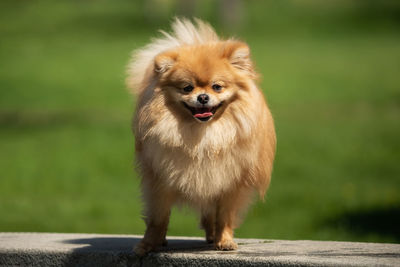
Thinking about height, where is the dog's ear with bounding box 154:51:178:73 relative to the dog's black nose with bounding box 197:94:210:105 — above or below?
above

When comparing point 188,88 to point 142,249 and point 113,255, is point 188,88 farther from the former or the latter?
point 113,255

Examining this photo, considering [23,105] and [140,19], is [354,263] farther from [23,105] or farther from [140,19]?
[140,19]

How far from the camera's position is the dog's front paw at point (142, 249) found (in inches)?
220

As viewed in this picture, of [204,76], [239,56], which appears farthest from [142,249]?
[239,56]

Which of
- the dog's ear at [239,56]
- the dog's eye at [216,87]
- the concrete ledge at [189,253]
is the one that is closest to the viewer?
the concrete ledge at [189,253]

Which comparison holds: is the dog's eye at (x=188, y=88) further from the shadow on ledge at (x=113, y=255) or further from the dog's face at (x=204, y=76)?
the shadow on ledge at (x=113, y=255)

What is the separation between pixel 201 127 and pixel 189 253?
887mm

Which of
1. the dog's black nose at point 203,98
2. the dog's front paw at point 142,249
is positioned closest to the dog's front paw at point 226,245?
the dog's front paw at point 142,249

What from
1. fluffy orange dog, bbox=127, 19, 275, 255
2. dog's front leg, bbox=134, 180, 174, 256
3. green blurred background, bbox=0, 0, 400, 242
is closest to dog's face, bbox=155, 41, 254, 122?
fluffy orange dog, bbox=127, 19, 275, 255

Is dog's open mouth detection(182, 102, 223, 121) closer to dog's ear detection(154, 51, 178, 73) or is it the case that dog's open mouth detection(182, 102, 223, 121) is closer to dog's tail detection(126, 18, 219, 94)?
dog's ear detection(154, 51, 178, 73)

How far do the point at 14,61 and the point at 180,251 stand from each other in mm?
24978

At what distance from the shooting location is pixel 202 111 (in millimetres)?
5305

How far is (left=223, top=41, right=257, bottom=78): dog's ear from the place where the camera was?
5371 millimetres

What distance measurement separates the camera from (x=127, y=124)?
20391 millimetres
